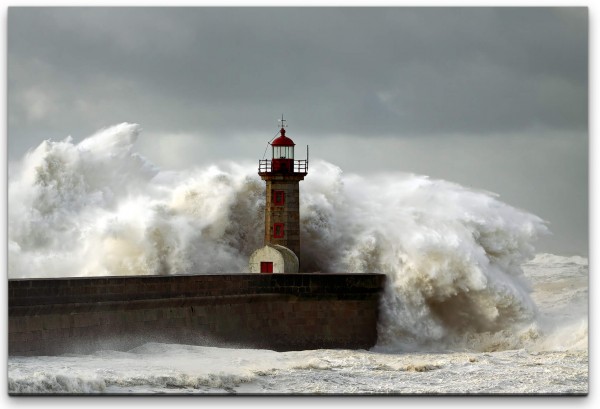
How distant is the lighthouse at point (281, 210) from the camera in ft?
63.4

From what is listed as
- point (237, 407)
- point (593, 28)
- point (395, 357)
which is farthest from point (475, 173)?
point (237, 407)

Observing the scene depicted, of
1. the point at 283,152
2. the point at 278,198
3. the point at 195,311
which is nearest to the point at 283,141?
the point at 283,152

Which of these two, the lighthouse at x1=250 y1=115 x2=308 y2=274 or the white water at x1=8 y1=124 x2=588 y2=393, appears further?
the lighthouse at x1=250 y1=115 x2=308 y2=274

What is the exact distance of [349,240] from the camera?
20.7 metres

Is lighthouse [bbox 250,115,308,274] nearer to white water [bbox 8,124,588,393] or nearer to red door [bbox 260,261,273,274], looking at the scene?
red door [bbox 260,261,273,274]

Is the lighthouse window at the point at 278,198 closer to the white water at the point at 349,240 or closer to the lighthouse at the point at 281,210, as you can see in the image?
the lighthouse at the point at 281,210

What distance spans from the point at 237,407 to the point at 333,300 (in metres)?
4.44

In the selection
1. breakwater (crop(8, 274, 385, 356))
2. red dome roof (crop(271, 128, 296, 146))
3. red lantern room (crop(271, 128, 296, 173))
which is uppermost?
red dome roof (crop(271, 128, 296, 146))

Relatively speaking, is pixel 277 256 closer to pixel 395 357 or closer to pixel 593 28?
pixel 395 357

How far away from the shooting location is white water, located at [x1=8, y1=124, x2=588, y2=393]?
18.8m

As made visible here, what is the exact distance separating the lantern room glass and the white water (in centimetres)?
113

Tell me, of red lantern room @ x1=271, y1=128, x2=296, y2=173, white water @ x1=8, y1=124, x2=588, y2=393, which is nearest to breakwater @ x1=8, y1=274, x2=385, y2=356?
white water @ x1=8, y1=124, x2=588, y2=393

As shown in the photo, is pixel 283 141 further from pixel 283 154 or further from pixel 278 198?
pixel 278 198

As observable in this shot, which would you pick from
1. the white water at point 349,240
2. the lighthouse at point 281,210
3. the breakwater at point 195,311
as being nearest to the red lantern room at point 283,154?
the lighthouse at point 281,210
